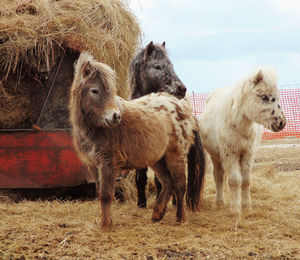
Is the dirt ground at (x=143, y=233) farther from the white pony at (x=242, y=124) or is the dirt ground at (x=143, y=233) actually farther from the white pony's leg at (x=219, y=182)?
the white pony at (x=242, y=124)

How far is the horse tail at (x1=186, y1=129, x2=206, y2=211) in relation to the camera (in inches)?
215

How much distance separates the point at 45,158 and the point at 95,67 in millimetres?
2198

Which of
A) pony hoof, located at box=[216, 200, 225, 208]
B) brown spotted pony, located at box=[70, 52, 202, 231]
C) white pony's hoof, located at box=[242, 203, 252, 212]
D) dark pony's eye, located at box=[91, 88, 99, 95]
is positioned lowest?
pony hoof, located at box=[216, 200, 225, 208]

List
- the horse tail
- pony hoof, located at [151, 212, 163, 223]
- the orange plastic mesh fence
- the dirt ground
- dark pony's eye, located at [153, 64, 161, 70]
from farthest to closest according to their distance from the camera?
the orange plastic mesh fence
dark pony's eye, located at [153, 64, 161, 70]
the horse tail
pony hoof, located at [151, 212, 163, 223]
the dirt ground

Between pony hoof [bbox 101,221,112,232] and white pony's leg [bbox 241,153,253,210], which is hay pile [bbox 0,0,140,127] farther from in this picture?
pony hoof [bbox 101,221,112,232]

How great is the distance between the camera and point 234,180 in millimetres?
5156

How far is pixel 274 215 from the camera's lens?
5086 mm

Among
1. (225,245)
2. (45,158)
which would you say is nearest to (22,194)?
A: (45,158)

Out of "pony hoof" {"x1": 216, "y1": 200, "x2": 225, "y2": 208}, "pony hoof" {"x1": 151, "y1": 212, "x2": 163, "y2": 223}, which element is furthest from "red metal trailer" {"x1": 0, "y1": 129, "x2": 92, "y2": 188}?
"pony hoof" {"x1": 216, "y1": 200, "x2": 225, "y2": 208}

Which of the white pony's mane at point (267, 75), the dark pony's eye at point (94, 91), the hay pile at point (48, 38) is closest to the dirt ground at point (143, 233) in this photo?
the dark pony's eye at point (94, 91)

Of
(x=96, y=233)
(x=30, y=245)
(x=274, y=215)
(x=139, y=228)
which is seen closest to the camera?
(x=30, y=245)

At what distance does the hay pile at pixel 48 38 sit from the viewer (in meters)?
5.86

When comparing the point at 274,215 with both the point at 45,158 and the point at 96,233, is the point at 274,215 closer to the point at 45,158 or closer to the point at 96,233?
the point at 96,233

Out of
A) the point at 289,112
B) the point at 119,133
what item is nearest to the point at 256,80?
the point at 119,133
